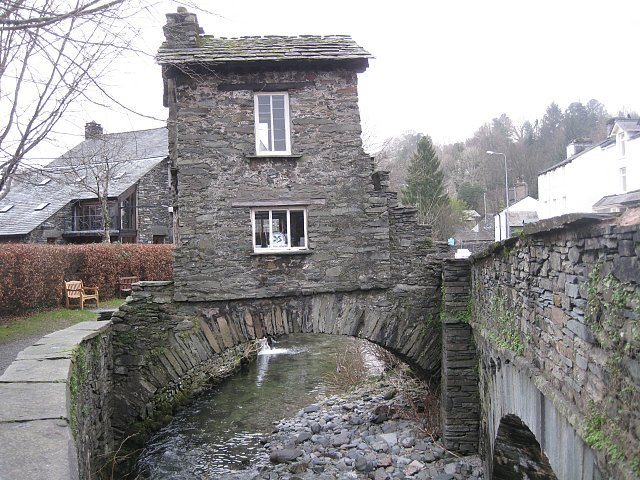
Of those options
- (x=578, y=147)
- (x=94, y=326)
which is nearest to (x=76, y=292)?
(x=94, y=326)

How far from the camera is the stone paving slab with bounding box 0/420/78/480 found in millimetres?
3033

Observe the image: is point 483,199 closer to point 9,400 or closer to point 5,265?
point 5,265

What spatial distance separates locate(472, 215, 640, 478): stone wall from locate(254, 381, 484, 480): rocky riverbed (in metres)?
4.19

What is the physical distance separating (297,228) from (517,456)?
559 centimetres

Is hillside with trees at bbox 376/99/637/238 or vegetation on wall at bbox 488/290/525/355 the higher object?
hillside with trees at bbox 376/99/637/238

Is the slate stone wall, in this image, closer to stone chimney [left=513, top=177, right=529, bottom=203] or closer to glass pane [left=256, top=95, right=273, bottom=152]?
glass pane [left=256, top=95, right=273, bottom=152]

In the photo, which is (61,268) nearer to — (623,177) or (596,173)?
(623,177)

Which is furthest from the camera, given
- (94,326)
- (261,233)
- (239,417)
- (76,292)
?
(76,292)

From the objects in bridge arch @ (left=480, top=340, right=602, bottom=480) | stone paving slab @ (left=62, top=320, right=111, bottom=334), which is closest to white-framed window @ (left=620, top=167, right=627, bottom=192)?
bridge arch @ (left=480, top=340, right=602, bottom=480)

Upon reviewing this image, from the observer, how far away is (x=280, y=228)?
424 inches

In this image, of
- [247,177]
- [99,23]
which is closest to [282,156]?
[247,177]

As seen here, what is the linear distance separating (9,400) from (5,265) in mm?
11670

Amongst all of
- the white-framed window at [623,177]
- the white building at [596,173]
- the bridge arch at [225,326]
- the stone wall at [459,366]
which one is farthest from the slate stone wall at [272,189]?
the white-framed window at [623,177]

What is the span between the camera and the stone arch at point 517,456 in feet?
22.7
